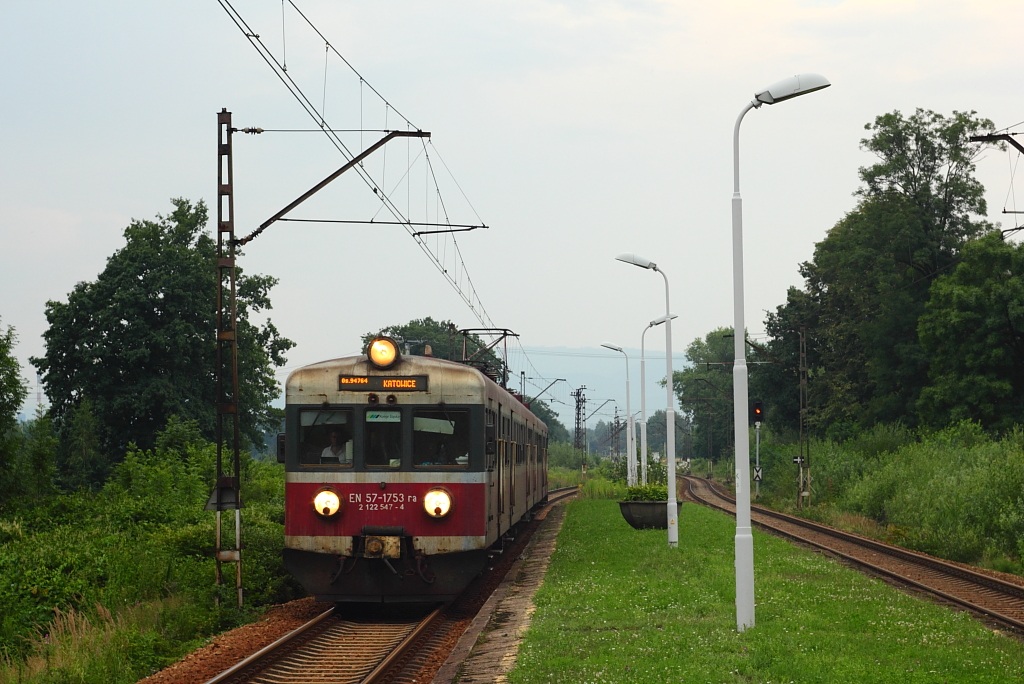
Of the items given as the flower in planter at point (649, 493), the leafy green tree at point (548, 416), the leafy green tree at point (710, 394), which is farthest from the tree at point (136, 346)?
the leafy green tree at point (548, 416)

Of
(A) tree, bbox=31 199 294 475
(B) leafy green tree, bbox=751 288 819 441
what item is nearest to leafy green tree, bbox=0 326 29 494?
(A) tree, bbox=31 199 294 475

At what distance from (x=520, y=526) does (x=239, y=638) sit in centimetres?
1655

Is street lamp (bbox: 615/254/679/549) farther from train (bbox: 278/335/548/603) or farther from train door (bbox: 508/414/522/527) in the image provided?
train (bbox: 278/335/548/603)

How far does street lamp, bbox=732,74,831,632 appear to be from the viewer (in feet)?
44.0

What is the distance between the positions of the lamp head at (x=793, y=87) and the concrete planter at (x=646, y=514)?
16183mm

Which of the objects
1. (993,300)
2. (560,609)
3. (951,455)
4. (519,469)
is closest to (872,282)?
(993,300)

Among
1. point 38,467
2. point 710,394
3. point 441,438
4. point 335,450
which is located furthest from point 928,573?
point 710,394

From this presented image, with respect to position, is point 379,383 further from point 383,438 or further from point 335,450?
point 335,450

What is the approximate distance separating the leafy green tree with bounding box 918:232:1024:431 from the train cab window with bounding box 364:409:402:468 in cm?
3310

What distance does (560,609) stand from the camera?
579 inches

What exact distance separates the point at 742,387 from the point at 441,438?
4.06 m

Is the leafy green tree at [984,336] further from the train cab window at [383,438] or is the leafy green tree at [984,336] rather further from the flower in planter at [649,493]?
the train cab window at [383,438]

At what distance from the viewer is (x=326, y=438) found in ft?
50.7

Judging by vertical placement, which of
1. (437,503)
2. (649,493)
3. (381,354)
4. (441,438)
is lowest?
(649,493)
